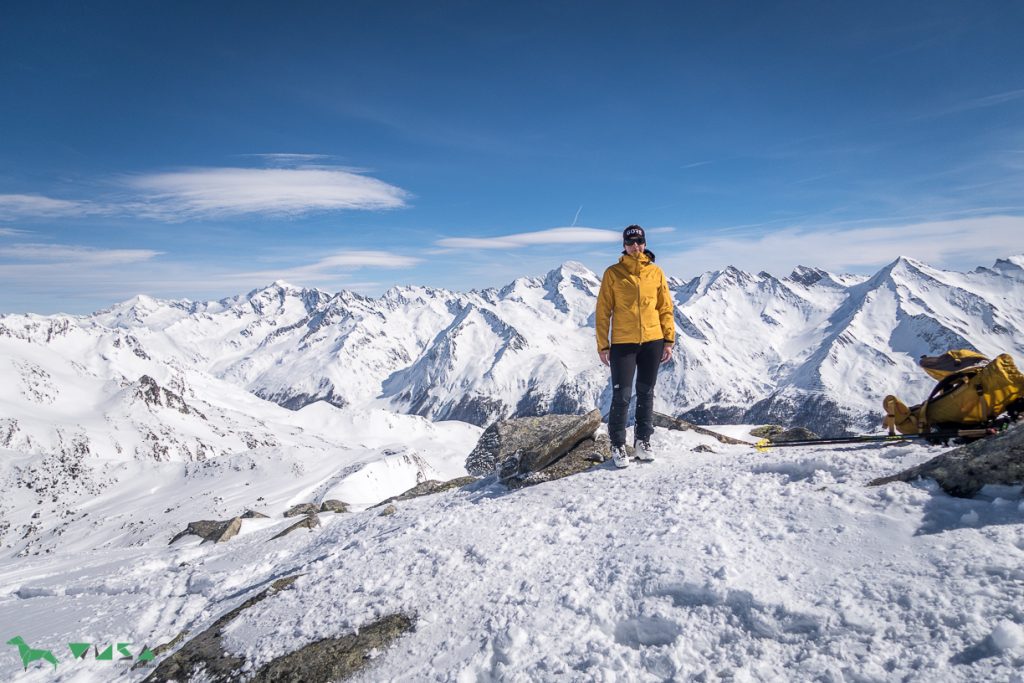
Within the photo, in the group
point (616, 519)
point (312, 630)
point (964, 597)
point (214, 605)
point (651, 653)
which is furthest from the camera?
point (214, 605)

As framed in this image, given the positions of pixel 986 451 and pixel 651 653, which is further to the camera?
pixel 986 451

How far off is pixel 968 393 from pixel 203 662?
12562 mm

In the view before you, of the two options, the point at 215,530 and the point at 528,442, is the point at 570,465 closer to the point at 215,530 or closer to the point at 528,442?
the point at 528,442

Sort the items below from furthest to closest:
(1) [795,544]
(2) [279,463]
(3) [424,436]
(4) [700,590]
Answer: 1. (3) [424,436]
2. (2) [279,463]
3. (1) [795,544]
4. (4) [700,590]

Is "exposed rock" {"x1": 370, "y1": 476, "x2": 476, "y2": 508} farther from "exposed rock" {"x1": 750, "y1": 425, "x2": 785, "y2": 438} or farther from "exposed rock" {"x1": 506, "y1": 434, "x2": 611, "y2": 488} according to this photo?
"exposed rock" {"x1": 750, "y1": 425, "x2": 785, "y2": 438}

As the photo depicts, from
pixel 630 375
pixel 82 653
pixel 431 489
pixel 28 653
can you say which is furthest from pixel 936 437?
pixel 28 653

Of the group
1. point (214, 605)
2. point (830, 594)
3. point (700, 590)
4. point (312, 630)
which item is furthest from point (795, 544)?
point (214, 605)

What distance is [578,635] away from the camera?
550 centimetres

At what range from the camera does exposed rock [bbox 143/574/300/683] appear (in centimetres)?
625

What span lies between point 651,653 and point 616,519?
2.92 meters

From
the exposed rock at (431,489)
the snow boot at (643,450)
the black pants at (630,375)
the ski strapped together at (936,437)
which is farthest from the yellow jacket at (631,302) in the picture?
the exposed rock at (431,489)

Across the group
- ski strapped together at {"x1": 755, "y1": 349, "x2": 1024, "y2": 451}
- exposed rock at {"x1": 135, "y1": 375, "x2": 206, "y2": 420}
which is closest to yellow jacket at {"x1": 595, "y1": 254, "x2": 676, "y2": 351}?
ski strapped together at {"x1": 755, "y1": 349, "x2": 1024, "y2": 451}

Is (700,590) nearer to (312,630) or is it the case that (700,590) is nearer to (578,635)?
(578,635)

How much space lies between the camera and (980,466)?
596 cm
